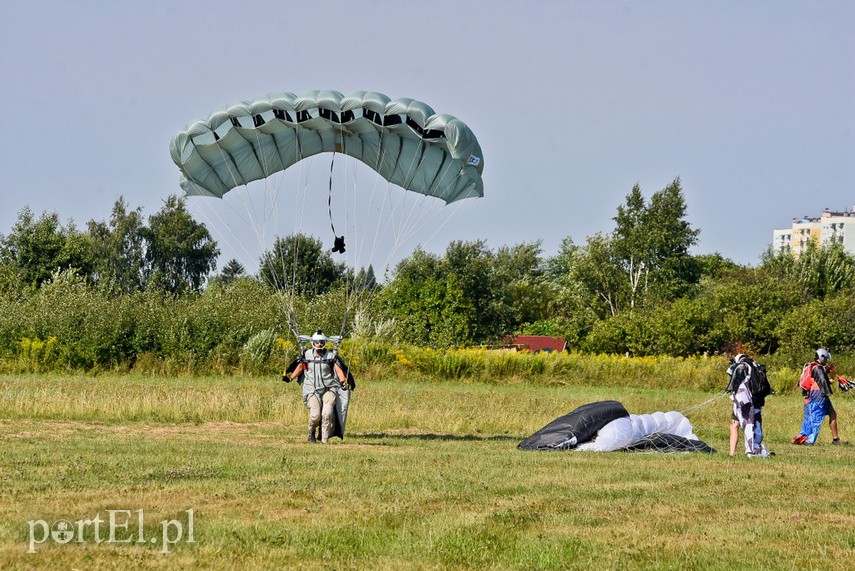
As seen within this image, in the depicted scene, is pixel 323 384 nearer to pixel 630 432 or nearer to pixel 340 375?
pixel 340 375

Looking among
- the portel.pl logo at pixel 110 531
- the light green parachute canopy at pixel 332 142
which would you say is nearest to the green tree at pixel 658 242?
the light green parachute canopy at pixel 332 142

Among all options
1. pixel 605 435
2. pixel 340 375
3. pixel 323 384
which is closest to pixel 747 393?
pixel 605 435

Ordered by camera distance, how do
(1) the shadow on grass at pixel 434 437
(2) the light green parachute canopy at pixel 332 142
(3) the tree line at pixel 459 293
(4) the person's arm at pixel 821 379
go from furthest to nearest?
(3) the tree line at pixel 459 293 < (2) the light green parachute canopy at pixel 332 142 < (4) the person's arm at pixel 821 379 < (1) the shadow on grass at pixel 434 437

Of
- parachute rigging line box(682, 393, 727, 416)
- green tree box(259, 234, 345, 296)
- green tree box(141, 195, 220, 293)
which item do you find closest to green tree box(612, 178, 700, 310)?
green tree box(259, 234, 345, 296)

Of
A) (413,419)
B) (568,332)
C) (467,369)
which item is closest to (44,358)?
(467,369)

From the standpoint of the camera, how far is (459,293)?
197 feet

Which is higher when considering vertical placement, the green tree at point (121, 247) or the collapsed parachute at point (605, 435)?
the green tree at point (121, 247)

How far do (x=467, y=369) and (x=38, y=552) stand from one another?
29045 millimetres

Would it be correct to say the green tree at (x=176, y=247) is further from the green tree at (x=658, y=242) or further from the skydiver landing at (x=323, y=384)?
the skydiver landing at (x=323, y=384)

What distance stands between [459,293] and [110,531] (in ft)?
171

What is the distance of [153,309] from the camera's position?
115ft

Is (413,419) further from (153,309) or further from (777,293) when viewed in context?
(777,293)

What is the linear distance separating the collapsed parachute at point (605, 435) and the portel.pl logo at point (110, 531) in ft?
27.9

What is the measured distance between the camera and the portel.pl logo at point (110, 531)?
7.99 meters
